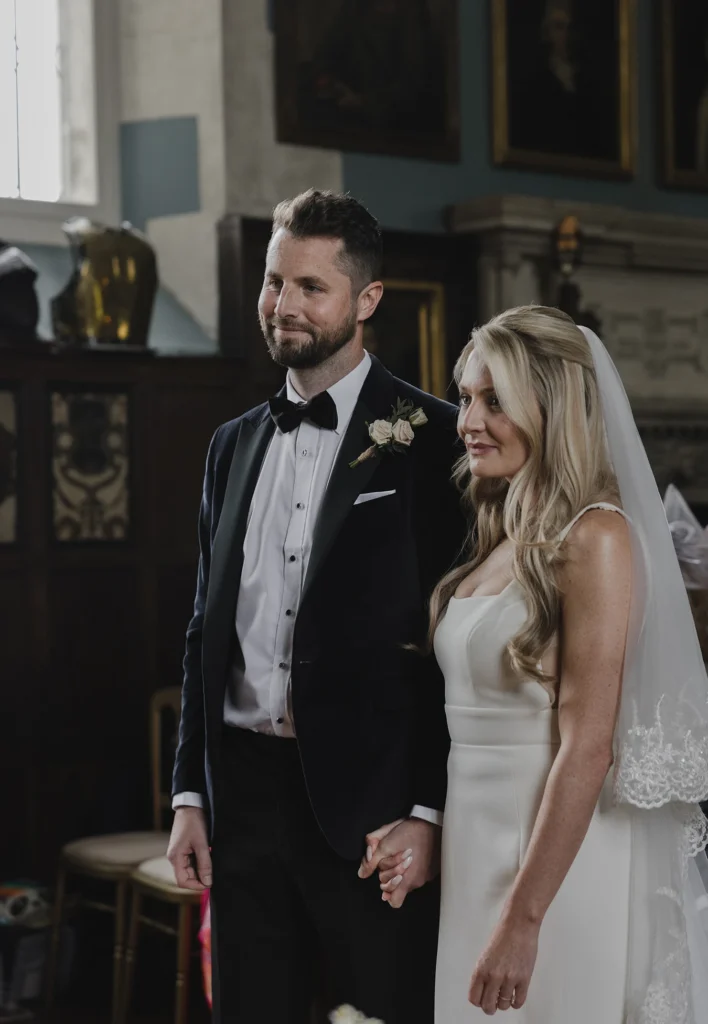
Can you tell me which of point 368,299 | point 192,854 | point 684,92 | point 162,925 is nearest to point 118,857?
point 162,925

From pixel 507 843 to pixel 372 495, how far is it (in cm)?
66

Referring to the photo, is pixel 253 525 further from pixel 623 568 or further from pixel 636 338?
pixel 636 338

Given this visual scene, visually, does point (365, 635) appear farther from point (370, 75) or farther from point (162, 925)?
point (370, 75)

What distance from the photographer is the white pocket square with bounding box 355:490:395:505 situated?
2.70 metres

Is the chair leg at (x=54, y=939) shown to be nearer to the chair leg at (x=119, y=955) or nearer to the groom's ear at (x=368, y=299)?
the chair leg at (x=119, y=955)

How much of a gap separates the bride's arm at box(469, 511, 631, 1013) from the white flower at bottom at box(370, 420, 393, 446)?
0.50 metres

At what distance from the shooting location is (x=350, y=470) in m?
2.72

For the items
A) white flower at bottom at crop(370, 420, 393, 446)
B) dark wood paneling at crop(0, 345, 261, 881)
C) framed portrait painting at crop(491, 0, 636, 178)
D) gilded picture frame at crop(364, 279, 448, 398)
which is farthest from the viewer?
framed portrait painting at crop(491, 0, 636, 178)

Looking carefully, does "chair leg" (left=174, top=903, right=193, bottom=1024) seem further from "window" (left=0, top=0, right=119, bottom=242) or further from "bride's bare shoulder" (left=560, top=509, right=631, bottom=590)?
"window" (left=0, top=0, right=119, bottom=242)

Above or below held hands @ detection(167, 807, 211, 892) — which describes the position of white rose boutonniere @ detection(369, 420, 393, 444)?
above

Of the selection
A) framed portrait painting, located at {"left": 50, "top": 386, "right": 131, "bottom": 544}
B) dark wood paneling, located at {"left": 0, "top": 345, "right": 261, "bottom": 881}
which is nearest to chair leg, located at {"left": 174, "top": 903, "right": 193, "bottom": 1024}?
dark wood paneling, located at {"left": 0, "top": 345, "right": 261, "bottom": 881}

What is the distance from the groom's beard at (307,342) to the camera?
268cm

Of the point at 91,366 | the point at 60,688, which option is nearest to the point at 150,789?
the point at 60,688

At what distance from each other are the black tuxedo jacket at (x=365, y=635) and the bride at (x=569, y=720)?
12 cm
